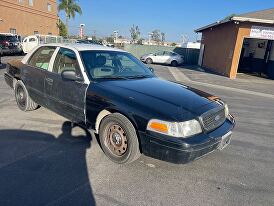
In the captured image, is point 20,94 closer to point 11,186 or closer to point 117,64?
point 117,64

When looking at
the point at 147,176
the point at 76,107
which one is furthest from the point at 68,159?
the point at 147,176

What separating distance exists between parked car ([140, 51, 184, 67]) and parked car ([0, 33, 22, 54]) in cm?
1152

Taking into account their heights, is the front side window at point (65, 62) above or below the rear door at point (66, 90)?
above

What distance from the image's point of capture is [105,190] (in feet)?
10.6

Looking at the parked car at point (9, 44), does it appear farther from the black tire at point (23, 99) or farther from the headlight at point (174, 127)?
the headlight at point (174, 127)

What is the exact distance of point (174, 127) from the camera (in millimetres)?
3311

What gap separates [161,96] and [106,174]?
135cm

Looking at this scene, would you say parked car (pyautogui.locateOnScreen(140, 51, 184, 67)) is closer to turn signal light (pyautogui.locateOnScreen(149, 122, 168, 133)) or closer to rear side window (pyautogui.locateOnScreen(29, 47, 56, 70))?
rear side window (pyautogui.locateOnScreen(29, 47, 56, 70))

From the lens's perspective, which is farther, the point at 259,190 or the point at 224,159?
the point at 224,159

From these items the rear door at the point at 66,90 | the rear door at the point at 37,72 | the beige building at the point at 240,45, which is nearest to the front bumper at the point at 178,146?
the rear door at the point at 66,90

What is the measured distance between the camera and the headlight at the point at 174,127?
3.31 meters

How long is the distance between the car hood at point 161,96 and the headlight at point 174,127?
145mm

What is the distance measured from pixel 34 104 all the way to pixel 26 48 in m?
19.6

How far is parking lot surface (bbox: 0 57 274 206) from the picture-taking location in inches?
122
